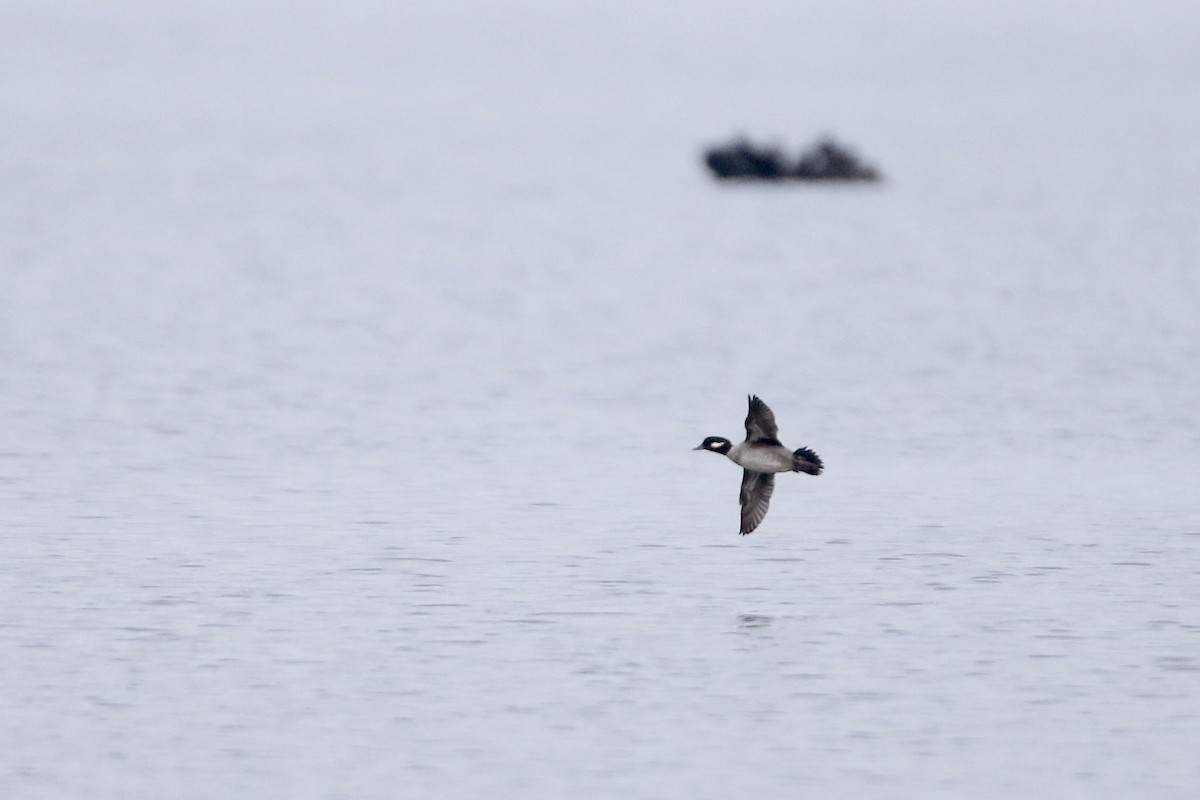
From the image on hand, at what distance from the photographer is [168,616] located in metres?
15.1

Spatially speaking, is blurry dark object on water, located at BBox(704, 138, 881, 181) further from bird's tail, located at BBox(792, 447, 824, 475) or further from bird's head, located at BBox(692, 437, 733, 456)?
bird's tail, located at BBox(792, 447, 824, 475)

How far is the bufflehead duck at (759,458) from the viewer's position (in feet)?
52.5

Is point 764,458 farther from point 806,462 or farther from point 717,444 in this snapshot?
point 806,462

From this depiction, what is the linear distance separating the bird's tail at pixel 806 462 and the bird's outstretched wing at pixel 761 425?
0.29 metres

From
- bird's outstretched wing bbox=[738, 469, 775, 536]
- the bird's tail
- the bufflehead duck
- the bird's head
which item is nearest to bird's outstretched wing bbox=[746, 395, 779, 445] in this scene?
the bufflehead duck

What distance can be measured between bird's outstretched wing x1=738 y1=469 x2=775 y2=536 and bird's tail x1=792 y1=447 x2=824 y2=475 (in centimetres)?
75

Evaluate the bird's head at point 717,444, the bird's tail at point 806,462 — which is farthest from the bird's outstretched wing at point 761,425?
the bird's tail at point 806,462

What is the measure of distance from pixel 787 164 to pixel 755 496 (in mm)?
62178

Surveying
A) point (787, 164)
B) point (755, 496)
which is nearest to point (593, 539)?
point (755, 496)

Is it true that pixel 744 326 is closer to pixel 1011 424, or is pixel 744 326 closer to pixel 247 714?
pixel 1011 424

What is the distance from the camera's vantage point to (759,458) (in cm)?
1633

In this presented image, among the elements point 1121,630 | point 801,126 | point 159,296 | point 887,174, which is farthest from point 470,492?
point 801,126

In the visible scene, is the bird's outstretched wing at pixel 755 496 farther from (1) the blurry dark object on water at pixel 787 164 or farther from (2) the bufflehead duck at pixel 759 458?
(1) the blurry dark object on water at pixel 787 164

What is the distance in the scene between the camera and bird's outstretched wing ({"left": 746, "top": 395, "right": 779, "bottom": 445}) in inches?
635
